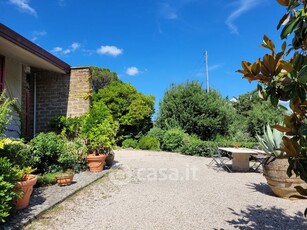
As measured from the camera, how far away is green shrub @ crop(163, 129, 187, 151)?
1579 centimetres

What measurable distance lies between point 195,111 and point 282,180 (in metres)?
12.8

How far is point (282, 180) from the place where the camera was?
579 cm

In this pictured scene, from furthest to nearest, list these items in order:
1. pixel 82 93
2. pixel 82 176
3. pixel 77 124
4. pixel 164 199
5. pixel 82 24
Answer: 1. pixel 82 24
2. pixel 82 93
3. pixel 77 124
4. pixel 82 176
5. pixel 164 199

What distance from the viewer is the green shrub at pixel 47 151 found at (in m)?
6.53

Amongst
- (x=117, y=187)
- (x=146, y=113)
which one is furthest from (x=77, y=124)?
(x=146, y=113)

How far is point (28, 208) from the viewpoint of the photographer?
4551 millimetres

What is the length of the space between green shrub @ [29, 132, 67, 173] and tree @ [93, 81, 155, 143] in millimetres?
11738

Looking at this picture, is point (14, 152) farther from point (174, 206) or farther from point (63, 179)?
point (174, 206)

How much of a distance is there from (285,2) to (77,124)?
833 centimetres

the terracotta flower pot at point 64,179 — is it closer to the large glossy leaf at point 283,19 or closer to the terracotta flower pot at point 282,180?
the terracotta flower pot at point 282,180

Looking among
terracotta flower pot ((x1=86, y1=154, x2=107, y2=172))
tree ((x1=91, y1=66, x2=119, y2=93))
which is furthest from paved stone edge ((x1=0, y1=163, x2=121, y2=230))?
tree ((x1=91, y1=66, x2=119, y2=93))

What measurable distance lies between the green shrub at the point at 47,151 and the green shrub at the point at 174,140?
9356 mm

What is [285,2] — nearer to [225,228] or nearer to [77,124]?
[225,228]

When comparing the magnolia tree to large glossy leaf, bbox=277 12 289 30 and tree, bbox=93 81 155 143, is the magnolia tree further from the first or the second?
tree, bbox=93 81 155 143
